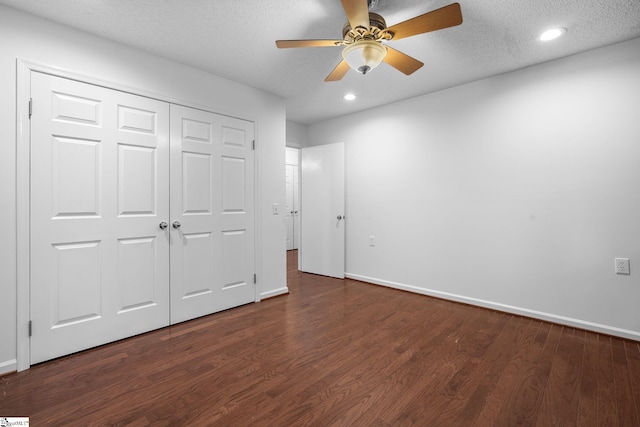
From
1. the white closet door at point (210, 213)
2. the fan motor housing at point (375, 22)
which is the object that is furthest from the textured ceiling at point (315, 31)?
the white closet door at point (210, 213)

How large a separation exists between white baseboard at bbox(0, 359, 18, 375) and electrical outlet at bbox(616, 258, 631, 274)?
4.66 m

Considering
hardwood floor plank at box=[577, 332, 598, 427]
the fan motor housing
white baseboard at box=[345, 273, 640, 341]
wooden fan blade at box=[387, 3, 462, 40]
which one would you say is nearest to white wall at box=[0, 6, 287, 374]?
white baseboard at box=[345, 273, 640, 341]

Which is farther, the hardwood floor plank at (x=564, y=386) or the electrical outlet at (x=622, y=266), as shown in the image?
the electrical outlet at (x=622, y=266)

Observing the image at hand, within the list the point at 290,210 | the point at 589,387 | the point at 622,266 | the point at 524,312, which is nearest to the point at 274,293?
the point at 524,312

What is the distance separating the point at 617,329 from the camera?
2.50m

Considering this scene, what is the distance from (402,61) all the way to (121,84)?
2.27 meters

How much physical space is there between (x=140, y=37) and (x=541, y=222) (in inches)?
155

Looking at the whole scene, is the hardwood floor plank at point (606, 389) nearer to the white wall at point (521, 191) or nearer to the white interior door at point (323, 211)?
the white wall at point (521, 191)

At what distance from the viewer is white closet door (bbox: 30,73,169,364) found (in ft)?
6.92

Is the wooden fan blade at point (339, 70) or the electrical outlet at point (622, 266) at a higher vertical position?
the wooden fan blade at point (339, 70)

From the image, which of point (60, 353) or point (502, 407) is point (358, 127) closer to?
point (502, 407)

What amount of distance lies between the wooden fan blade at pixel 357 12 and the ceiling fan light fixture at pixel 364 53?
4.6 inches

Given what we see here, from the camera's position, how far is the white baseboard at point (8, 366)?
195 centimetres

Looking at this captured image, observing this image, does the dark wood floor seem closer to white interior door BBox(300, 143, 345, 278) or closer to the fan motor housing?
white interior door BBox(300, 143, 345, 278)
